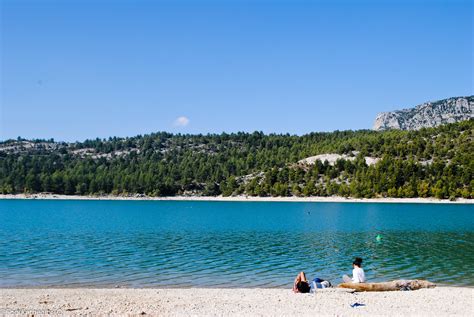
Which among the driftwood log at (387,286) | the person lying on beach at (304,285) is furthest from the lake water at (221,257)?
the driftwood log at (387,286)

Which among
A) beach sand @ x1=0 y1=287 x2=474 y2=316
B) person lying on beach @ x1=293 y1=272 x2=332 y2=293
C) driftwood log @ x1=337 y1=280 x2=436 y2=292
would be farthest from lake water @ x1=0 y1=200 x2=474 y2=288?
driftwood log @ x1=337 y1=280 x2=436 y2=292

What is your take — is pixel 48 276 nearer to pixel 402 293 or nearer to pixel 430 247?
pixel 402 293

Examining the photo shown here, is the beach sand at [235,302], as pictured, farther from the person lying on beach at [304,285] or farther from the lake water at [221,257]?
the lake water at [221,257]

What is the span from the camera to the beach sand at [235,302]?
840 inches

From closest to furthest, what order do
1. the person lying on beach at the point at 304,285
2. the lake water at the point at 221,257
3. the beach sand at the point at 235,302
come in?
the beach sand at the point at 235,302 → the person lying on beach at the point at 304,285 → the lake water at the point at 221,257

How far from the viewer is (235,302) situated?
23.7m

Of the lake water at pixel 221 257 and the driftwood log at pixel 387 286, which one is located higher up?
the driftwood log at pixel 387 286

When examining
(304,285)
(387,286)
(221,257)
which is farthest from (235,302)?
(221,257)

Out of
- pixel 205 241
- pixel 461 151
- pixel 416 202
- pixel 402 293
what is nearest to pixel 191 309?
pixel 402 293

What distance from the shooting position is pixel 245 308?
72.5 ft

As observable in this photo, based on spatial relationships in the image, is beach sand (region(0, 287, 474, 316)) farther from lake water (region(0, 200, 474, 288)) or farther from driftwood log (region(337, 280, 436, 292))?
lake water (region(0, 200, 474, 288))

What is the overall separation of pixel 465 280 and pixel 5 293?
28.7 m

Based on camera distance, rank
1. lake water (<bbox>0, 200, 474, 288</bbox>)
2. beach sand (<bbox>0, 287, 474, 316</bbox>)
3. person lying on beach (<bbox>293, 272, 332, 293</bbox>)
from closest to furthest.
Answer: beach sand (<bbox>0, 287, 474, 316</bbox>) < person lying on beach (<bbox>293, 272, 332, 293</bbox>) < lake water (<bbox>0, 200, 474, 288</bbox>)

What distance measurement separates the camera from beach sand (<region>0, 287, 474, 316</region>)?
21.3 metres
